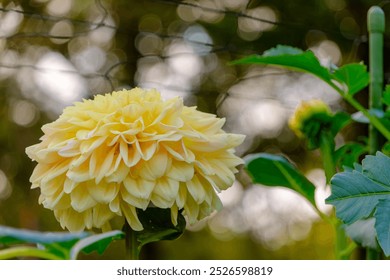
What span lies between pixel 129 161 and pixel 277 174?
0.86 feet

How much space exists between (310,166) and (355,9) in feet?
2.34

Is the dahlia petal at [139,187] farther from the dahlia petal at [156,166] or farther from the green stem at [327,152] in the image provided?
the green stem at [327,152]

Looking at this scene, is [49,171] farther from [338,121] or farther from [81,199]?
[338,121]

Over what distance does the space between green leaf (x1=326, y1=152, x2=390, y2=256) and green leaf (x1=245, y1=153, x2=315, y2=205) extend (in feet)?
0.65

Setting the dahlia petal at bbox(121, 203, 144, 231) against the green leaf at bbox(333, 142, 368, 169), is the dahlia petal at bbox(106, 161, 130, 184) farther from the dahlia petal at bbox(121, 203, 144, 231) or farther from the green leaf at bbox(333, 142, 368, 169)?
the green leaf at bbox(333, 142, 368, 169)

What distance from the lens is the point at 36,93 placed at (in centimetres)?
264

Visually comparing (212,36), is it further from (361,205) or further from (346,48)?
(361,205)

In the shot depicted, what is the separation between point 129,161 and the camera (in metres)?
0.30

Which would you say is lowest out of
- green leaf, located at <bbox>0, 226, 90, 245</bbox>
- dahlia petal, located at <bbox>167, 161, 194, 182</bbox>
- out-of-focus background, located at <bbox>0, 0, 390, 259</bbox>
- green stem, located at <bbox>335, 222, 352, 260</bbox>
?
out-of-focus background, located at <bbox>0, 0, 390, 259</bbox>

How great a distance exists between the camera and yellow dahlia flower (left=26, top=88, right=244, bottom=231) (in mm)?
291

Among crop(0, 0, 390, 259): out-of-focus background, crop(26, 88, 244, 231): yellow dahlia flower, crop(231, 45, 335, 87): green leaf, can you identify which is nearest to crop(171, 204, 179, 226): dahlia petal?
crop(26, 88, 244, 231): yellow dahlia flower

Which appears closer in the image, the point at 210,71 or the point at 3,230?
the point at 3,230

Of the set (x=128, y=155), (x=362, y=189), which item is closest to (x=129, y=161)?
(x=128, y=155)
